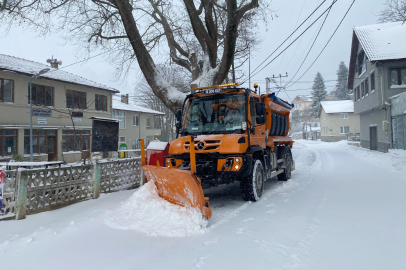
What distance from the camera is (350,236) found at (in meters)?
4.57

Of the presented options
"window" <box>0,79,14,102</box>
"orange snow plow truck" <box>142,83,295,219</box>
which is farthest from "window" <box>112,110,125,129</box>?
"orange snow plow truck" <box>142,83,295,219</box>

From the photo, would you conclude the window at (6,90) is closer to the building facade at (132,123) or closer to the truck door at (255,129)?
the building facade at (132,123)

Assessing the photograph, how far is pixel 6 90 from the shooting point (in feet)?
65.2

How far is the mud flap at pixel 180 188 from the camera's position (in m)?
5.39

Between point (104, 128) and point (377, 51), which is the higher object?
point (377, 51)

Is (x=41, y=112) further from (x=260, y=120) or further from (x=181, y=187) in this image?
Answer: (x=181, y=187)

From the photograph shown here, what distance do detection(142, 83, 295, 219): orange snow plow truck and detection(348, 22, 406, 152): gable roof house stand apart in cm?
1499

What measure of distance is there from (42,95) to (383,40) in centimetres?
2631

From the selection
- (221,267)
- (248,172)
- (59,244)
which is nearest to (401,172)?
(248,172)

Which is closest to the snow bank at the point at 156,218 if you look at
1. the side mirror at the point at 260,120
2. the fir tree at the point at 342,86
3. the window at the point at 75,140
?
the side mirror at the point at 260,120

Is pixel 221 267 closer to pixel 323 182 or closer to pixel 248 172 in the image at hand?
pixel 248 172

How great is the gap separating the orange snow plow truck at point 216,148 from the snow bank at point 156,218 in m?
0.21

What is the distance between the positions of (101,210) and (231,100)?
4008mm

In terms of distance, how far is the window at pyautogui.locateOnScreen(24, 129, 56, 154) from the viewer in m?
21.0
